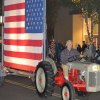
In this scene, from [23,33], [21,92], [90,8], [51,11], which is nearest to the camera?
[23,33]

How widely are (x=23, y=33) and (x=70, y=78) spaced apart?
2.61 metres

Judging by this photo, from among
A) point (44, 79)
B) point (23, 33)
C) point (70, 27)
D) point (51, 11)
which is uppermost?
point (51, 11)

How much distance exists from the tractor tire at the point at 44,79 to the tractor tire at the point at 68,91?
504mm

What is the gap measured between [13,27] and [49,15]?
2486 cm

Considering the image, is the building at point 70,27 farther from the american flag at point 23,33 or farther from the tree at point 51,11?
the american flag at point 23,33

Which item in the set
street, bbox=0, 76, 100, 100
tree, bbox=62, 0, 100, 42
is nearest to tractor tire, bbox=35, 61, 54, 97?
street, bbox=0, 76, 100, 100

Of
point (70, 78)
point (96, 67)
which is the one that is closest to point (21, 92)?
point (70, 78)

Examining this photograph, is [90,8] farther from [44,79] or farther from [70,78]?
[70,78]

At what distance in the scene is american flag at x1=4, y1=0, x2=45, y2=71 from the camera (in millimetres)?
11203

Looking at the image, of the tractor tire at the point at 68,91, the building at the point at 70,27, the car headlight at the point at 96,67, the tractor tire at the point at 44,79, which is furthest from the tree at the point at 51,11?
the car headlight at the point at 96,67

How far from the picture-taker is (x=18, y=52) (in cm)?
1219

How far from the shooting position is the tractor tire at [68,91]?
9.63m

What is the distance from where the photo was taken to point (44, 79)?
10.7 metres

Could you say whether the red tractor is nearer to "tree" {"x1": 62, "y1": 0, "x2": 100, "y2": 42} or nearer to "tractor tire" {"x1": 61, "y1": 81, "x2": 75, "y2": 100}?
"tractor tire" {"x1": 61, "y1": 81, "x2": 75, "y2": 100}
